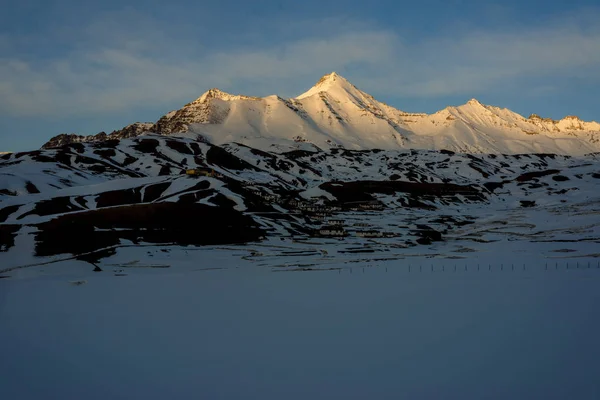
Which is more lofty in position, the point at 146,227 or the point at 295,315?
the point at 146,227

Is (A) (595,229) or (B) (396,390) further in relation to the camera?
(A) (595,229)

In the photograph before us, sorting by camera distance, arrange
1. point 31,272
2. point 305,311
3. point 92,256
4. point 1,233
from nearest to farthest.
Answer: point 305,311 → point 31,272 → point 92,256 → point 1,233

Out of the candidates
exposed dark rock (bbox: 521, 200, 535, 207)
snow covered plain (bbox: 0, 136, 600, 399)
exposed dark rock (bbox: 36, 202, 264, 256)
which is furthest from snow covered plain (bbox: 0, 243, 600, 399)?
exposed dark rock (bbox: 521, 200, 535, 207)

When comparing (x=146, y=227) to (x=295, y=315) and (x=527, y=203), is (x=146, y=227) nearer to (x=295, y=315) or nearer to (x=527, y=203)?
(x=295, y=315)

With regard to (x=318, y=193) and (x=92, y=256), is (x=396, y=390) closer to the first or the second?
(x=92, y=256)

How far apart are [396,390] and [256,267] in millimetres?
47646

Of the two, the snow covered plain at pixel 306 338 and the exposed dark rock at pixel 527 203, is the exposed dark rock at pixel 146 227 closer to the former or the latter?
the snow covered plain at pixel 306 338

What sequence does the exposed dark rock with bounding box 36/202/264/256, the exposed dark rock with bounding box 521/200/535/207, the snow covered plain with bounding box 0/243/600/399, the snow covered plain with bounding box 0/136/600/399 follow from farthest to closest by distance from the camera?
the exposed dark rock with bounding box 521/200/535/207 → the exposed dark rock with bounding box 36/202/264/256 → the snow covered plain with bounding box 0/136/600/399 → the snow covered plain with bounding box 0/243/600/399

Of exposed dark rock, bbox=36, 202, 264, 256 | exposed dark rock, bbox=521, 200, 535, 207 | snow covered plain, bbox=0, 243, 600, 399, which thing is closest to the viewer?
snow covered plain, bbox=0, 243, 600, 399

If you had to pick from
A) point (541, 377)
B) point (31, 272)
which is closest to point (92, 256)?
point (31, 272)

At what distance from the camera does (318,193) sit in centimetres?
17700

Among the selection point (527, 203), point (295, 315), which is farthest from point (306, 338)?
point (527, 203)

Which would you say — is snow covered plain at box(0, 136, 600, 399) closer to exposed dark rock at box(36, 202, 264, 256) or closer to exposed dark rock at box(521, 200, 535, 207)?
exposed dark rock at box(36, 202, 264, 256)

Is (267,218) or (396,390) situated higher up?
(267,218)
